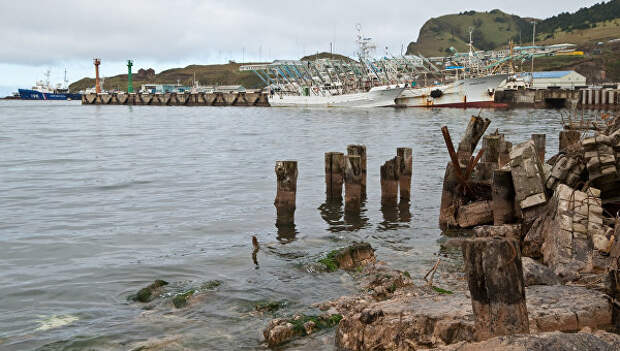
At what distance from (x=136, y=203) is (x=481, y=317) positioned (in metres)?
14.9

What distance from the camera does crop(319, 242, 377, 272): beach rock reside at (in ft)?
33.7

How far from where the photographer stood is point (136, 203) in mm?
17828

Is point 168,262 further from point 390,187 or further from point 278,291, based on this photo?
point 390,187

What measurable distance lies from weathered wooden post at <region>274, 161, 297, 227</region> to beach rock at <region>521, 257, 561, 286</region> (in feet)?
21.8

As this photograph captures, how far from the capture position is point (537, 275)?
723 cm

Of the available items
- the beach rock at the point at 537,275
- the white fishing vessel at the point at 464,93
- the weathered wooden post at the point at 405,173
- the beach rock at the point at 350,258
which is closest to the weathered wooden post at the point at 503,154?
the weathered wooden post at the point at 405,173

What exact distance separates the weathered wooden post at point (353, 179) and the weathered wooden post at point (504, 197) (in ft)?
12.9

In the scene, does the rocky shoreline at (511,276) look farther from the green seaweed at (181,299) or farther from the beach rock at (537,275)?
the green seaweed at (181,299)

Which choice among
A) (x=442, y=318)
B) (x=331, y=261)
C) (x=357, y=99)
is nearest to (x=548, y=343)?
(x=442, y=318)

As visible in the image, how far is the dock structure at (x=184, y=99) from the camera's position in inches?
5094

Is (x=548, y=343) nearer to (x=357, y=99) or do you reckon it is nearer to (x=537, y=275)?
(x=537, y=275)

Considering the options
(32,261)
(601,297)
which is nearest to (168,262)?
(32,261)

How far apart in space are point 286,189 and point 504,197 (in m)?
4.94

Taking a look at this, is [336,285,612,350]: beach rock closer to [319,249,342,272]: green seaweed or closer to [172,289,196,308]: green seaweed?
[172,289,196,308]: green seaweed
